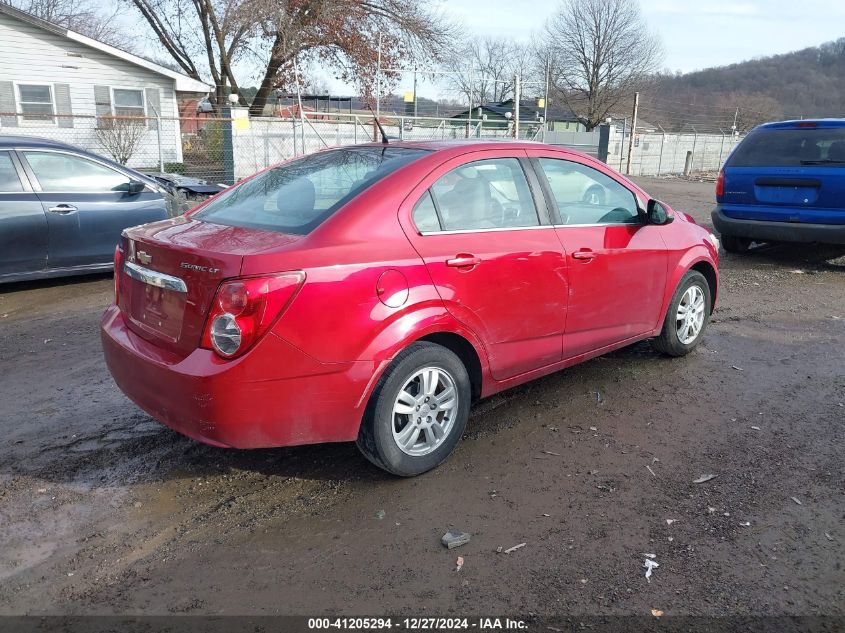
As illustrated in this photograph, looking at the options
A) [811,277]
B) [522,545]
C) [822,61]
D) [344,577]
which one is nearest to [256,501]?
[344,577]

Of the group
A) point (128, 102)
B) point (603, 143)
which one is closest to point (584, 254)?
point (128, 102)

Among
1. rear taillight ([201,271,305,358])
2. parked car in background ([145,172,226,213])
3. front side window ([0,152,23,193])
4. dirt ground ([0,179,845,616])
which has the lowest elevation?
dirt ground ([0,179,845,616])

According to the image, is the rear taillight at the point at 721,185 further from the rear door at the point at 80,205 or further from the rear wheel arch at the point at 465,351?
the rear door at the point at 80,205

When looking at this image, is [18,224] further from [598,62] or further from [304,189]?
[598,62]

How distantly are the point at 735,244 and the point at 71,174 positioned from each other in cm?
821

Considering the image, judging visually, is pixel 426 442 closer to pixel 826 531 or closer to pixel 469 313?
pixel 469 313

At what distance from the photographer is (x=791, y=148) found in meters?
7.94

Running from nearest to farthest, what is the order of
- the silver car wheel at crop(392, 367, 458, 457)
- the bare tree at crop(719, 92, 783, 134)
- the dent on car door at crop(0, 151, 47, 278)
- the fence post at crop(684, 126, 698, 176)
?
the silver car wheel at crop(392, 367, 458, 457), the dent on car door at crop(0, 151, 47, 278), the fence post at crop(684, 126, 698, 176), the bare tree at crop(719, 92, 783, 134)

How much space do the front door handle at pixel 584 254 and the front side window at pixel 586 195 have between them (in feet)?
0.61

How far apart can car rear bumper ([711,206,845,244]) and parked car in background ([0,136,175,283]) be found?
22.6 feet

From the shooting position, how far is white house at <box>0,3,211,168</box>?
1985 centimetres

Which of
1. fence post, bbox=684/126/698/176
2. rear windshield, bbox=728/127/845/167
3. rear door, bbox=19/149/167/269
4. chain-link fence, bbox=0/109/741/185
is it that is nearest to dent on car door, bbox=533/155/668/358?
rear windshield, bbox=728/127/845/167

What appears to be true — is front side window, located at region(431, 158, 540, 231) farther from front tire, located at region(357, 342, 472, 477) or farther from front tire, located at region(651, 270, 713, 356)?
front tire, located at region(651, 270, 713, 356)

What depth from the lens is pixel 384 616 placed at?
7.95ft
